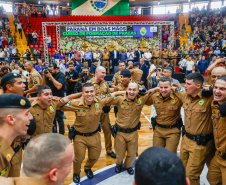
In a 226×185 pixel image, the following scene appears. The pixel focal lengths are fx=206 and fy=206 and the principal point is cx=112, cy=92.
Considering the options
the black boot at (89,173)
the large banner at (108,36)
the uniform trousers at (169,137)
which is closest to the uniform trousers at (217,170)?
the uniform trousers at (169,137)

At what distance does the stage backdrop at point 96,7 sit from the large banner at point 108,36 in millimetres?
5380

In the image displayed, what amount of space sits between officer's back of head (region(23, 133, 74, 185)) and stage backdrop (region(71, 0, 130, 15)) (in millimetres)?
21767

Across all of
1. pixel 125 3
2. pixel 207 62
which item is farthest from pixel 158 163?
pixel 125 3

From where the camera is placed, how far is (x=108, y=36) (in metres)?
17.1

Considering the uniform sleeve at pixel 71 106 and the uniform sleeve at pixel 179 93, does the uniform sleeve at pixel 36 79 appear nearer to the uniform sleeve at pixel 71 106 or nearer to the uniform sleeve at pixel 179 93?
the uniform sleeve at pixel 71 106

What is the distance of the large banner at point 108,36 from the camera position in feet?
54.2

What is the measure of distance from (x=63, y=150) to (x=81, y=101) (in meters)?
2.29

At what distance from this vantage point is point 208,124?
2.97 meters

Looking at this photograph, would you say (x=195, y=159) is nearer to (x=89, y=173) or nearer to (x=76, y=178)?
(x=89, y=173)

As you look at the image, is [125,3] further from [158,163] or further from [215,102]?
[158,163]

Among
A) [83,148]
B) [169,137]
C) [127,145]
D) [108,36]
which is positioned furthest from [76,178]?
[108,36]

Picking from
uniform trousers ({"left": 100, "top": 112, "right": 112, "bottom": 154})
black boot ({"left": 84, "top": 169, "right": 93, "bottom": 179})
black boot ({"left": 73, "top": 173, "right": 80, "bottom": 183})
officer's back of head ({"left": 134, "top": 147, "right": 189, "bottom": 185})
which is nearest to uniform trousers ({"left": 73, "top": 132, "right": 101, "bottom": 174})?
black boot ({"left": 73, "top": 173, "right": 80, "bottom": 183})

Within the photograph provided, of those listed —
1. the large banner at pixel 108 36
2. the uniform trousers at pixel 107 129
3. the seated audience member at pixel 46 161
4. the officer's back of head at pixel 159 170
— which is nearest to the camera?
the officer's back of head at pixel 159 170

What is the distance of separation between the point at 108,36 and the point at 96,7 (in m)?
5.93
